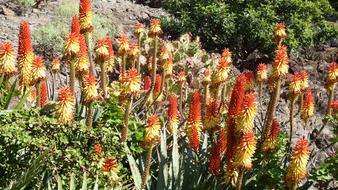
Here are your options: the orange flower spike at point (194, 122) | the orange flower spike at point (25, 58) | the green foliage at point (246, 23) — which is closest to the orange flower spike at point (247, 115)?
the orange flower spike at point (194, 122)

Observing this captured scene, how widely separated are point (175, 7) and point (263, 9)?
6.02ft

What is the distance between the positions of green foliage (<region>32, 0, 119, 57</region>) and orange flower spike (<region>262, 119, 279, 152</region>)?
5.43m

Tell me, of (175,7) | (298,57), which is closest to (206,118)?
(298,57)

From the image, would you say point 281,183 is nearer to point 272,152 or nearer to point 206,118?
point 272,152

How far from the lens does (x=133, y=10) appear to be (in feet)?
38.7

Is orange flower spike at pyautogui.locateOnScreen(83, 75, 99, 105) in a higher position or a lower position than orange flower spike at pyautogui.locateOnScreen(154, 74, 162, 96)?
higher

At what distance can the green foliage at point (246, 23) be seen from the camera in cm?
1091

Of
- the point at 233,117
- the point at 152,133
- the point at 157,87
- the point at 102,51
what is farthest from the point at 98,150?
the point at 157,87

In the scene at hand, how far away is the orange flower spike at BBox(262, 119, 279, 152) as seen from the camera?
3.72 meters

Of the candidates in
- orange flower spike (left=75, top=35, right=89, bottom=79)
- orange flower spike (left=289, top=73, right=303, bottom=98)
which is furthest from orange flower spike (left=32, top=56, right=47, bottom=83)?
orange flower spike (left=289, top=73, right=303, bottom=98)

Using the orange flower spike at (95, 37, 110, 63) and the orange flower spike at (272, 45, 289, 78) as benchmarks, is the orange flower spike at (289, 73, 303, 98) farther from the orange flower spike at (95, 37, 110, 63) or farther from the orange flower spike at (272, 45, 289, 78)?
the orange flower spike at (95, 37, 110, 63)

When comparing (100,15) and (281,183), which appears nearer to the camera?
(281,183)

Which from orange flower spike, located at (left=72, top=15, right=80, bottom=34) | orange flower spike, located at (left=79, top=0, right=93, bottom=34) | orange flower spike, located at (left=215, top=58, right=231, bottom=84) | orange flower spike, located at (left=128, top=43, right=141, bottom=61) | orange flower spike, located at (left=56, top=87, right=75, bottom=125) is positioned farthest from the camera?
orange flower spike, located at (left=128, top=43, right=141, bottom=61)

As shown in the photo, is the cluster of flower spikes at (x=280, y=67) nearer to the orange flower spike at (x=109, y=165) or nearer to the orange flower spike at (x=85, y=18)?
the orange flower spike at (x=109, y=165)
